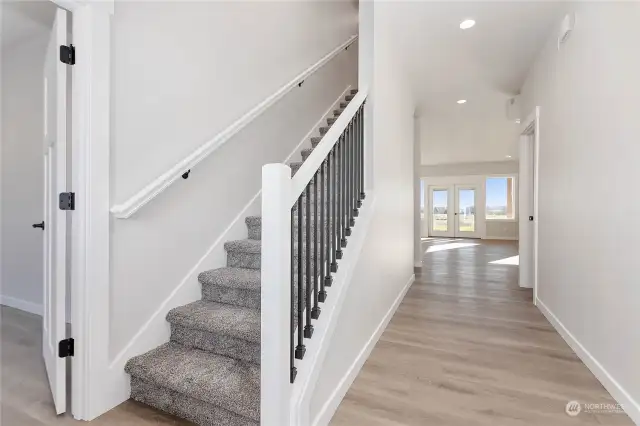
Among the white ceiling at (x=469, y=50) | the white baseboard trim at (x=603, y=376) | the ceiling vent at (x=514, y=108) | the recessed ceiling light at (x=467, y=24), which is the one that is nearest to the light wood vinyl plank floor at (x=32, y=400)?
the white baseboard trim at (x=603, y=376)

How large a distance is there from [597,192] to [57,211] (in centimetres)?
301

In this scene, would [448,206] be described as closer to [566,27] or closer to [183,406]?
[566,27]

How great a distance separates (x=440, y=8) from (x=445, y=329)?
8.62 ft

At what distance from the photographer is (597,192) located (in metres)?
1.99

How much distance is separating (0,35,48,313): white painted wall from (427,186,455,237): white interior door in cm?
1090

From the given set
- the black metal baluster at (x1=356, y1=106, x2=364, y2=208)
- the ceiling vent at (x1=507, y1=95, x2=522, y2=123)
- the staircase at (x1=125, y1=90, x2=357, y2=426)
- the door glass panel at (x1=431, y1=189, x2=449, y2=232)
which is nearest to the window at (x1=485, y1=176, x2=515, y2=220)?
the door glass panel at (x1=431, y1=189, x2=449, y2=232)

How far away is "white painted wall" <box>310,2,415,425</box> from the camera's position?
1708 millimetres

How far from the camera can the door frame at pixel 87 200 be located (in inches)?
60.5

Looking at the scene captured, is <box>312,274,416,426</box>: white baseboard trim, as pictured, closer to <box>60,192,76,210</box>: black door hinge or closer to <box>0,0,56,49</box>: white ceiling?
<box>60,192,76,210</box>: black door hinge

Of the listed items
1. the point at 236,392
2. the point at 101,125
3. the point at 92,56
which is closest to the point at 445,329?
the point at 236,392

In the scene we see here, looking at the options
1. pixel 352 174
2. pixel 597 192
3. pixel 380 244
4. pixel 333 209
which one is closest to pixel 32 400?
pixel 333 209

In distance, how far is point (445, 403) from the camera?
5.60 feet

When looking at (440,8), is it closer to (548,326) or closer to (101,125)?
(101,125)

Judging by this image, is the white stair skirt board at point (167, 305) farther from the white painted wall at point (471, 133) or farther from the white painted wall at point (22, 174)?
the white painted wall at point (471, 133)
